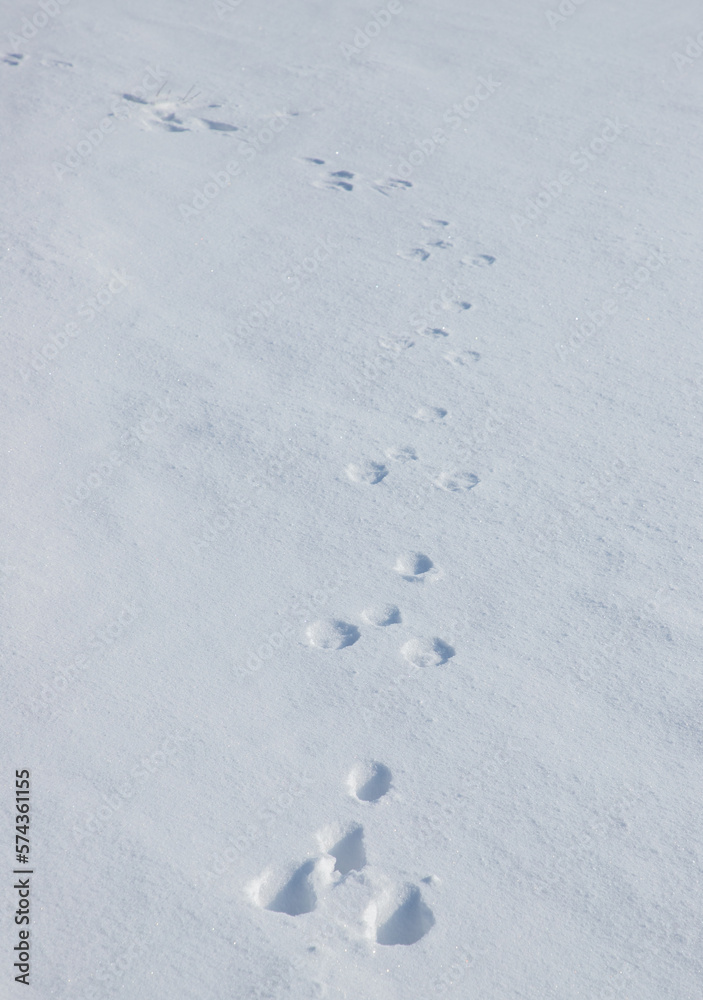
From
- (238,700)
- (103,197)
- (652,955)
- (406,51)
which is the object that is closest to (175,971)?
(238,700)

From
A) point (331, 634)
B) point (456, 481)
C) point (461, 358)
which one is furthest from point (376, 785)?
point (461, 358)

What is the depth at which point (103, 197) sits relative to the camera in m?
3.10

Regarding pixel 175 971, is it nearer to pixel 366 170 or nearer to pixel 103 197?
pixel 103 197

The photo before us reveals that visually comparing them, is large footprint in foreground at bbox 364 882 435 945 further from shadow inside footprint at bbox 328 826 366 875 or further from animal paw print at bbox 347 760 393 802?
animal paw print at bbox 347 760 393 802

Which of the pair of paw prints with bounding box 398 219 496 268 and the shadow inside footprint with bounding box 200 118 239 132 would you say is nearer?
the pair of paw prints with bounding box 398 219 496 268

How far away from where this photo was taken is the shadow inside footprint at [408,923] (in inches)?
54.7

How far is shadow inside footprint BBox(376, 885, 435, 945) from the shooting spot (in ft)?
4.56

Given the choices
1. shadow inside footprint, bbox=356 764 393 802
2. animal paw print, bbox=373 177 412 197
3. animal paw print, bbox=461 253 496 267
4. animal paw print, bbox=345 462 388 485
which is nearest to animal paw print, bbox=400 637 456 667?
shadow inside footprint, bbox=356 764 393 802

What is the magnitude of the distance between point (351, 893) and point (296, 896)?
0.09 m

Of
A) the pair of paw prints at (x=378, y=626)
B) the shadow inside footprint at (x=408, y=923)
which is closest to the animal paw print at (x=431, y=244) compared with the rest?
the pair of paw prints at (x=378, y=626)

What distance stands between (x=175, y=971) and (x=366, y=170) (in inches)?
116

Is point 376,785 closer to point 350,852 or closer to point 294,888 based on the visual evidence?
point 350,852

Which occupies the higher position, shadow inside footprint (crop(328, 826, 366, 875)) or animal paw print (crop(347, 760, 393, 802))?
animal paw print (crop(347, 760, 393, 802))

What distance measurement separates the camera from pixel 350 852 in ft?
4.90
